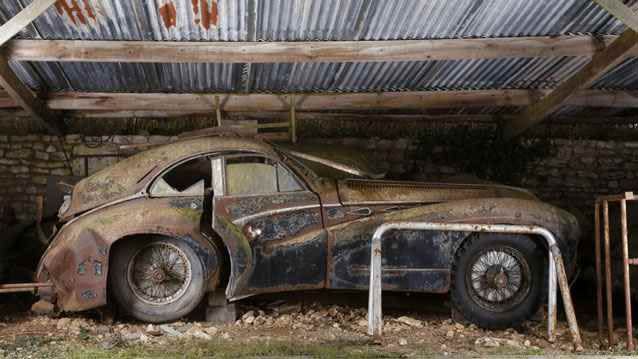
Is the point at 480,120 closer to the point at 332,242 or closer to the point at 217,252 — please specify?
the point at 332,242

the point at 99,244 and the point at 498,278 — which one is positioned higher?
the point at 99,244

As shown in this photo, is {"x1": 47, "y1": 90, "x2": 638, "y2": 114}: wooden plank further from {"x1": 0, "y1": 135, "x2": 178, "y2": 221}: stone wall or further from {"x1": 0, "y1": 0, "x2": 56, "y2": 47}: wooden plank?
{"x1": 0, "y1": 0, "x2": 56, "y2": 47}: wooden plank

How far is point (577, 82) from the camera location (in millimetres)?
7742

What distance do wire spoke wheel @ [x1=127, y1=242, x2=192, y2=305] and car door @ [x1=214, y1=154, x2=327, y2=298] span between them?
524 millimetres

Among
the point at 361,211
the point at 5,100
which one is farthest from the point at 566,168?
the point at 5,100

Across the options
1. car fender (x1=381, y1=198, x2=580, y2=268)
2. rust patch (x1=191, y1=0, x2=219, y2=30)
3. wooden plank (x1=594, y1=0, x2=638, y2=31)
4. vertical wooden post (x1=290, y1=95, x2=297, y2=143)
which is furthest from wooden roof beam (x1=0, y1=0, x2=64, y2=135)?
wooden plank (x1=594, y1=0, x2=638, y2=31)

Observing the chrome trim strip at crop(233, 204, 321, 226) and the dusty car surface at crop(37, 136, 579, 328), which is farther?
the chrome trim strip at crop(233, 204, 321, 226)

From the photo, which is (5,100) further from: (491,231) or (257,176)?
(491,231)

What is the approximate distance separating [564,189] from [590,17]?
12.6 feet

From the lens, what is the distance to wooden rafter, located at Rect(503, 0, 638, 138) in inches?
267

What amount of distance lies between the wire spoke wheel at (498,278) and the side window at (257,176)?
193 cm

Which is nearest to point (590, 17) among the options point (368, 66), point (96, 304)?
point (368, 66)

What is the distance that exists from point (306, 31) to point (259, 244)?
220cm

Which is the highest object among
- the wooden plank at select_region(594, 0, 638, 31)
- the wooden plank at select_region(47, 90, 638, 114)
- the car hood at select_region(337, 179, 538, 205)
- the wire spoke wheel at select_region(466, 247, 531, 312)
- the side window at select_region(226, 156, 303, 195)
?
the wooden plank at select_region(594, 0, 638, 31)
